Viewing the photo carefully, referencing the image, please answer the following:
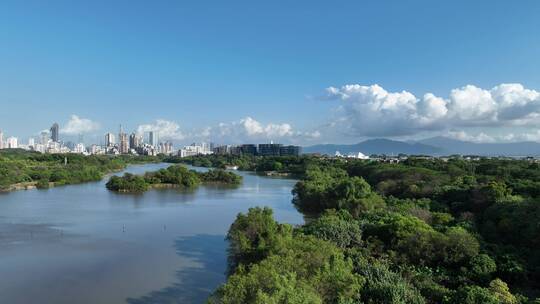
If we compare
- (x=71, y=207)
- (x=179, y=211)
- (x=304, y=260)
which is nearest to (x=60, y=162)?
(x=71, y=207)

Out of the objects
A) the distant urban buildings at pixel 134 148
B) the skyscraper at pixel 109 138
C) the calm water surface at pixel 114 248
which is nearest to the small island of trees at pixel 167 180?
the calm water surface at pixel 114 248

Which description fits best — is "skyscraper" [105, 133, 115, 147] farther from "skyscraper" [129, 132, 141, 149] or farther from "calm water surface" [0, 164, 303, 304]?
"calm water surface" [0, 164, 303, 304]

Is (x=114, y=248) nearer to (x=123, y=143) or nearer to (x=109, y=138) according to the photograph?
(x=123, y=143)

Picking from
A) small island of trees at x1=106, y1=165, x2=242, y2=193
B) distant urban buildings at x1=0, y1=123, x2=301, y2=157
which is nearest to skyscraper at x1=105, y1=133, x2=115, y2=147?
distant urban buildings at x1=0, y1=123, x2=301, y2=157

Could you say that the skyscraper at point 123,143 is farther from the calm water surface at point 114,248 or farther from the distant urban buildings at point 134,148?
the calm water surface at point 114,248

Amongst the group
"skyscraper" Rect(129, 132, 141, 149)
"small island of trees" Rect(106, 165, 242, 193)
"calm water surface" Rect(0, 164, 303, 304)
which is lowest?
A: "calm water surface" Rect(0, 164, 303, 304)
